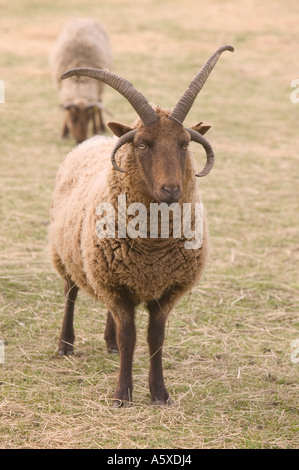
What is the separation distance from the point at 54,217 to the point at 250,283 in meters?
2.04

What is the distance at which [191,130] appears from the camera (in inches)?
161

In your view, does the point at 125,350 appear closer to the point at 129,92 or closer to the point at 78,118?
the point at 129,92

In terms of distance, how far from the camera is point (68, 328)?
514cm

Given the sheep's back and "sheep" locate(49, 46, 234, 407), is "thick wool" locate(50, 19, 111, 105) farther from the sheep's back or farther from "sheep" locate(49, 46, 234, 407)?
"sheep" locate(49, 46, 234, 407)

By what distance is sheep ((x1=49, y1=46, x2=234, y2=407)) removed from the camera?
395 centimetres

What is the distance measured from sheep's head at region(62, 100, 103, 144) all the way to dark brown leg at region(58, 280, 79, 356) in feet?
19.9

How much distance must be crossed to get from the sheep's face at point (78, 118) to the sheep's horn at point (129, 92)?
22.7 ft

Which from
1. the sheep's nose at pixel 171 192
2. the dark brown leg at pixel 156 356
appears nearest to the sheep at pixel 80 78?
the dark brown leg at pixel 156 356

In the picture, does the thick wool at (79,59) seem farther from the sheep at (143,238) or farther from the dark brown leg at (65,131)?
the sheep at (143,238)

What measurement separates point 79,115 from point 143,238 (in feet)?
23.2

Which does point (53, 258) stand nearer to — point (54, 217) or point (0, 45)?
point (54, 217)

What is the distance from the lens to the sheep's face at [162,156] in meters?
3.79

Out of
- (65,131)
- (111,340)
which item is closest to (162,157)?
(111,340)
